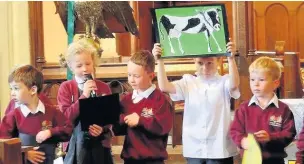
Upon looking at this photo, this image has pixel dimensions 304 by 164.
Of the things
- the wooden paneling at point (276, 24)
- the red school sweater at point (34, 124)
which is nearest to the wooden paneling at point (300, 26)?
the wooden paneling at point (276, 24)

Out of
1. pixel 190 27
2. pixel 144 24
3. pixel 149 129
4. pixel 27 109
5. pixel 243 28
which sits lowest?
pixel 149 129

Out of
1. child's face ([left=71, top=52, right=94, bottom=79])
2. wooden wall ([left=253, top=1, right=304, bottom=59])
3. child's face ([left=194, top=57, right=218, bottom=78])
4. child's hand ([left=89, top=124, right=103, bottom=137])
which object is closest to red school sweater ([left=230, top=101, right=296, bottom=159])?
child's face ([left=194, top=57, right=218, bottom=78])

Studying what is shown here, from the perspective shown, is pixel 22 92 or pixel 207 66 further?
pixel 207 66

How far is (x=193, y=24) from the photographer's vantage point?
2934mm

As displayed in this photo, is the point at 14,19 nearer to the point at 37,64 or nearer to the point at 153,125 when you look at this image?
the point at 37,64

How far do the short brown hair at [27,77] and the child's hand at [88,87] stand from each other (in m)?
0.26

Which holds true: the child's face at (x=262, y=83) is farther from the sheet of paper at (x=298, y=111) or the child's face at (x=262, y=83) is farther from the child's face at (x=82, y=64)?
the child's face at (x=82, y=64)

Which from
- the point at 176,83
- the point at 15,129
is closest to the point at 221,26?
the point at 176,83

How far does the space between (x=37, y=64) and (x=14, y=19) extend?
0.70 metres

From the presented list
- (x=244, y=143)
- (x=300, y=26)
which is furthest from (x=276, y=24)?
(x=244, y=143)

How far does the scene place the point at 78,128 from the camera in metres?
2.84

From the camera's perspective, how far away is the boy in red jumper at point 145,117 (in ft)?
9.26

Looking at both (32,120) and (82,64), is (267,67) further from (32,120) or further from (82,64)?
(32,120)

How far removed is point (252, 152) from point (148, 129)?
556 millimetres
